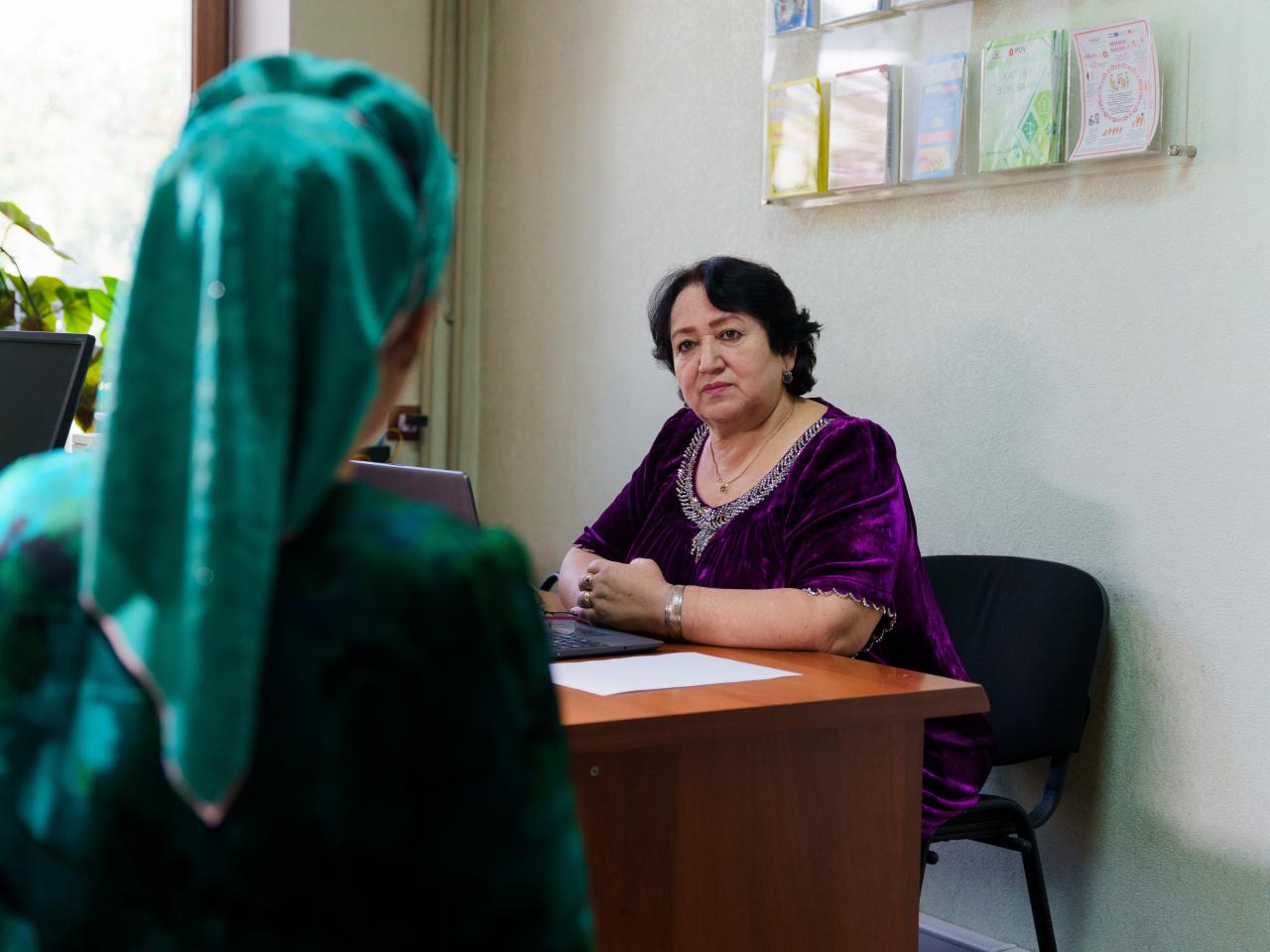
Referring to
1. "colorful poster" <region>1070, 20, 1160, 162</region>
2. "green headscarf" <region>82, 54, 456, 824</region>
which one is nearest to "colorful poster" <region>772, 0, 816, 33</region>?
"colorful poster" <region>1070, 20, 1160, 162</region>

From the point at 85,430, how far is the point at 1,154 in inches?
36.1

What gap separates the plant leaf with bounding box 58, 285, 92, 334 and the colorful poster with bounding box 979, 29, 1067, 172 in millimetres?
1999

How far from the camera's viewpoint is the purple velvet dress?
1.96 meters

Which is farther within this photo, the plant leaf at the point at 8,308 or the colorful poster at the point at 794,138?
the plant leaf at the point at 8,308

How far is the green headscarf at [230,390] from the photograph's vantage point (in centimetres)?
57

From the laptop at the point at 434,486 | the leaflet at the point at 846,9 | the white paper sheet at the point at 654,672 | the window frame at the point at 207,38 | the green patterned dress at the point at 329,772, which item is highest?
the window frame at the point at 207,38

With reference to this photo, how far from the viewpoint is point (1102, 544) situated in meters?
2.29

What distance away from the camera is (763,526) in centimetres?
214

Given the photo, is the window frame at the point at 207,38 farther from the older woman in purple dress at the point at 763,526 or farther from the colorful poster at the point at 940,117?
the colorful poster at the point at 940,117

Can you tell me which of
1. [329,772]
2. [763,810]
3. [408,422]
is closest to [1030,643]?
[763,810]

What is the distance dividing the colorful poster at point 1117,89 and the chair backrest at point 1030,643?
2.34 feet

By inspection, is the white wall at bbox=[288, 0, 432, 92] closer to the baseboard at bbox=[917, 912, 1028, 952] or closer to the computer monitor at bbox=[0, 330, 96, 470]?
the computer monitor at bbox=[0, 330, 96, 470]

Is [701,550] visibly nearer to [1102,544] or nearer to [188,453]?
[1102,544]

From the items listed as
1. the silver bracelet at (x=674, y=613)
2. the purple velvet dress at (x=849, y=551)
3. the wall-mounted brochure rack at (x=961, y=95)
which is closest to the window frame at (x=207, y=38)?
the wall-mounted brochure rack at (x=961, y=95)
